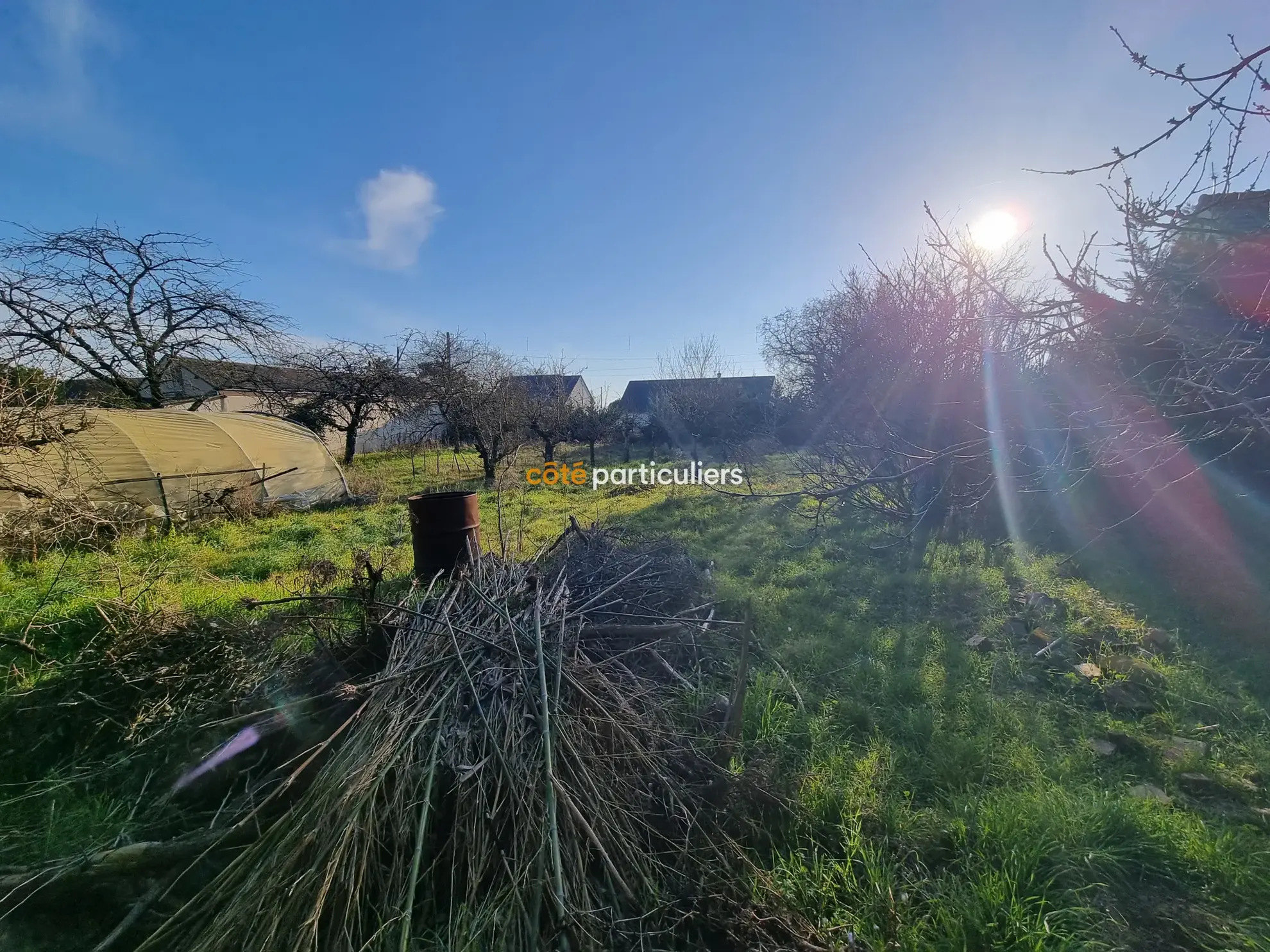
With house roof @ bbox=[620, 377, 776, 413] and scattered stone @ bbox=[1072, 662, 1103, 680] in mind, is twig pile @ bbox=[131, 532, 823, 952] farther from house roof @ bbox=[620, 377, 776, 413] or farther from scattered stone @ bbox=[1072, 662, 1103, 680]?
house roof @ bbox=[620, 377, 776, 413]


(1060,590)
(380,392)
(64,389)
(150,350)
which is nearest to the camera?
(1060,590)

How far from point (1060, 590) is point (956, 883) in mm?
4231

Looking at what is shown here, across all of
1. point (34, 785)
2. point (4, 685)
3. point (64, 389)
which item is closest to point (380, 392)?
point (64, 389)

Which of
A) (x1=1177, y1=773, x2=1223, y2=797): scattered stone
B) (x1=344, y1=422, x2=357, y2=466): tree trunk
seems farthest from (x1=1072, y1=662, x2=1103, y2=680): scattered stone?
(x1=344, y1=422, x2=357, y2=466): tree trunk

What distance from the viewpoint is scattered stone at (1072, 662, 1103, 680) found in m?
3.29

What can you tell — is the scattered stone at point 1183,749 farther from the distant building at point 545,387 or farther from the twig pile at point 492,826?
the distant building at point 545,387

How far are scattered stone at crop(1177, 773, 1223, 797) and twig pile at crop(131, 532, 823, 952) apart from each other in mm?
2259

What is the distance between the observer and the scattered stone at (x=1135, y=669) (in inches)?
127

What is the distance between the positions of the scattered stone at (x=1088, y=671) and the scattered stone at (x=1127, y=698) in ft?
0.40

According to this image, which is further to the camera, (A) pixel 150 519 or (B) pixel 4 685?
(A) pixel 150 519

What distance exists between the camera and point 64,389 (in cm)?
1120

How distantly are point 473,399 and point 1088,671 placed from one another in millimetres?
13916

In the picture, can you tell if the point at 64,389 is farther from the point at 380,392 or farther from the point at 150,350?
the point at 380,392

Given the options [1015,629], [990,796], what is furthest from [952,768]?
[1015,629]
